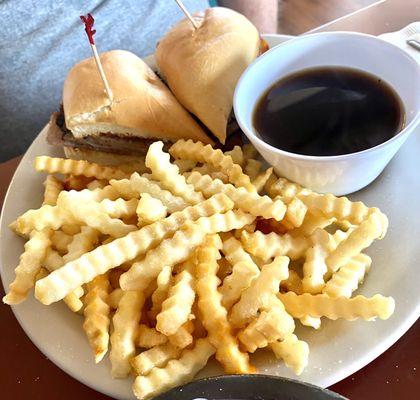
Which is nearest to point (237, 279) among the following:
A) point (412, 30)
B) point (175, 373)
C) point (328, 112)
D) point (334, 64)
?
point (175, 373)

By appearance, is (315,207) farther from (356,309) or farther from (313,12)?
(313,12)

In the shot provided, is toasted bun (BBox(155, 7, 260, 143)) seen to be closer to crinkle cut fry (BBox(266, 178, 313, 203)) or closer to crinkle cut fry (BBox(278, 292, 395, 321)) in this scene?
crinkle cut fry (BBox(266, 178, 313, 203))

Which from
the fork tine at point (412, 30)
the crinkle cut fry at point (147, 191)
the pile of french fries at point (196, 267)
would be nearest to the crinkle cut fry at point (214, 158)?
the pile of french fries at point (196, 267)

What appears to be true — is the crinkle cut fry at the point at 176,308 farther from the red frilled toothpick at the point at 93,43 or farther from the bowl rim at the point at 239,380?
the red frilled toothpick at the point at 93,43

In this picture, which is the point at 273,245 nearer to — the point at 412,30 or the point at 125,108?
the point at 125,108

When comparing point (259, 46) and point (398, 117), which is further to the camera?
point (259, 46)

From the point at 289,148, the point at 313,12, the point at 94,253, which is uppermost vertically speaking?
the point at 94,253

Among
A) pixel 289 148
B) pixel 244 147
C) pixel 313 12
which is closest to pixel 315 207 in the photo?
pixel 289 148
